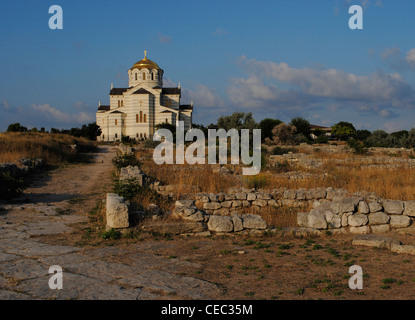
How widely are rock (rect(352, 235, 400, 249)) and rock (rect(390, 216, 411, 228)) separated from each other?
1.33m

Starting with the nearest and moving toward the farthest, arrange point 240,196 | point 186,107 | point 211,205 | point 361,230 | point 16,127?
point 361,230 → point 211,205 → point 240,196 → point 16,127 → point 186,107

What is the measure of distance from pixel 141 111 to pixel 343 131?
131 feet

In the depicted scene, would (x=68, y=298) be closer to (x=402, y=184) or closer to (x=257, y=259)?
(x=257, y=259)

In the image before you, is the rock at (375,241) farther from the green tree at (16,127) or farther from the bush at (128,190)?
the green tree at (16,127)

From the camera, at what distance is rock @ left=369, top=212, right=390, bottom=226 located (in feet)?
28.6

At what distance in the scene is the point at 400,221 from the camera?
8.78 m

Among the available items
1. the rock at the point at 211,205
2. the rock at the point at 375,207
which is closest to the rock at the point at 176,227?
the rock at the point at 211,205

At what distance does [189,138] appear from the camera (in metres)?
49.5

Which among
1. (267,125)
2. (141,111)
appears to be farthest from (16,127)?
(267,125)

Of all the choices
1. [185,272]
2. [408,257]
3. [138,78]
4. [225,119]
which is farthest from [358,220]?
[138,78]

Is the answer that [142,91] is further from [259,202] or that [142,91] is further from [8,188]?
[259,202]

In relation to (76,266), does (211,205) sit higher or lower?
higher

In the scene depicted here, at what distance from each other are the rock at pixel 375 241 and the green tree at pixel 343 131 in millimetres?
72517
